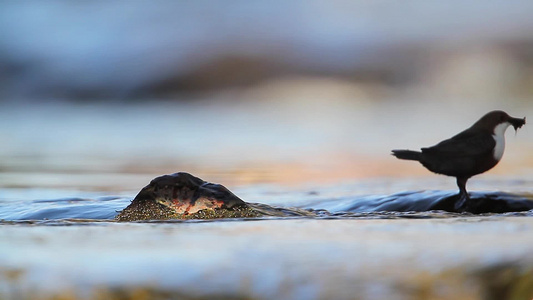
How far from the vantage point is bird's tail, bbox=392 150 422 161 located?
23.0ft

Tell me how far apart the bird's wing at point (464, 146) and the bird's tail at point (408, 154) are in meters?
0.09

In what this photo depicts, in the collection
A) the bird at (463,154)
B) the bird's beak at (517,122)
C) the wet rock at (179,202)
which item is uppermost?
the bird's beak at (517,122)

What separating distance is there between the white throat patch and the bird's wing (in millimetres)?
55

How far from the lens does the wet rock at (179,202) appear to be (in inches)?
176

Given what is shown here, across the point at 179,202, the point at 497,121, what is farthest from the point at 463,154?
the point at 179,202

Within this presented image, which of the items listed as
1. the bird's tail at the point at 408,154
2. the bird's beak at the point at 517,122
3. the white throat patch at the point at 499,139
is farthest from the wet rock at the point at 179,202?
the bird's beak at the point at 517,122

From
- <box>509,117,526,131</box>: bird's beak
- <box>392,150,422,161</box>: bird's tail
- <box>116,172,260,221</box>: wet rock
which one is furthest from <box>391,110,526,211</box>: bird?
<box>116,172,260,221</box>: wet rock

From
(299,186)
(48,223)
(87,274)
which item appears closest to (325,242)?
(87,274)

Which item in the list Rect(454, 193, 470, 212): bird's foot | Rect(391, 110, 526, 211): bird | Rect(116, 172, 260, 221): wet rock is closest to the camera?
Rect(116, 172, 260, 221): wet rock

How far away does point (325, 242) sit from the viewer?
342 centimetres

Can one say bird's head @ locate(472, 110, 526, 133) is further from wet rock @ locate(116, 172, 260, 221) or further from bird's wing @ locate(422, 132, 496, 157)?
wet rock @ locate(116, 172, 260, 221)

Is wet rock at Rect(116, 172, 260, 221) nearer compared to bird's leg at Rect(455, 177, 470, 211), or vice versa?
wet rock at Rect(116, 172, 260, 221)

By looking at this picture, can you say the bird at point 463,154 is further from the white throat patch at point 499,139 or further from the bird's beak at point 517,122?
the bird's beak at point 517,122

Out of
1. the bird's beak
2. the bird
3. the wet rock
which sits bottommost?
the wet rock
